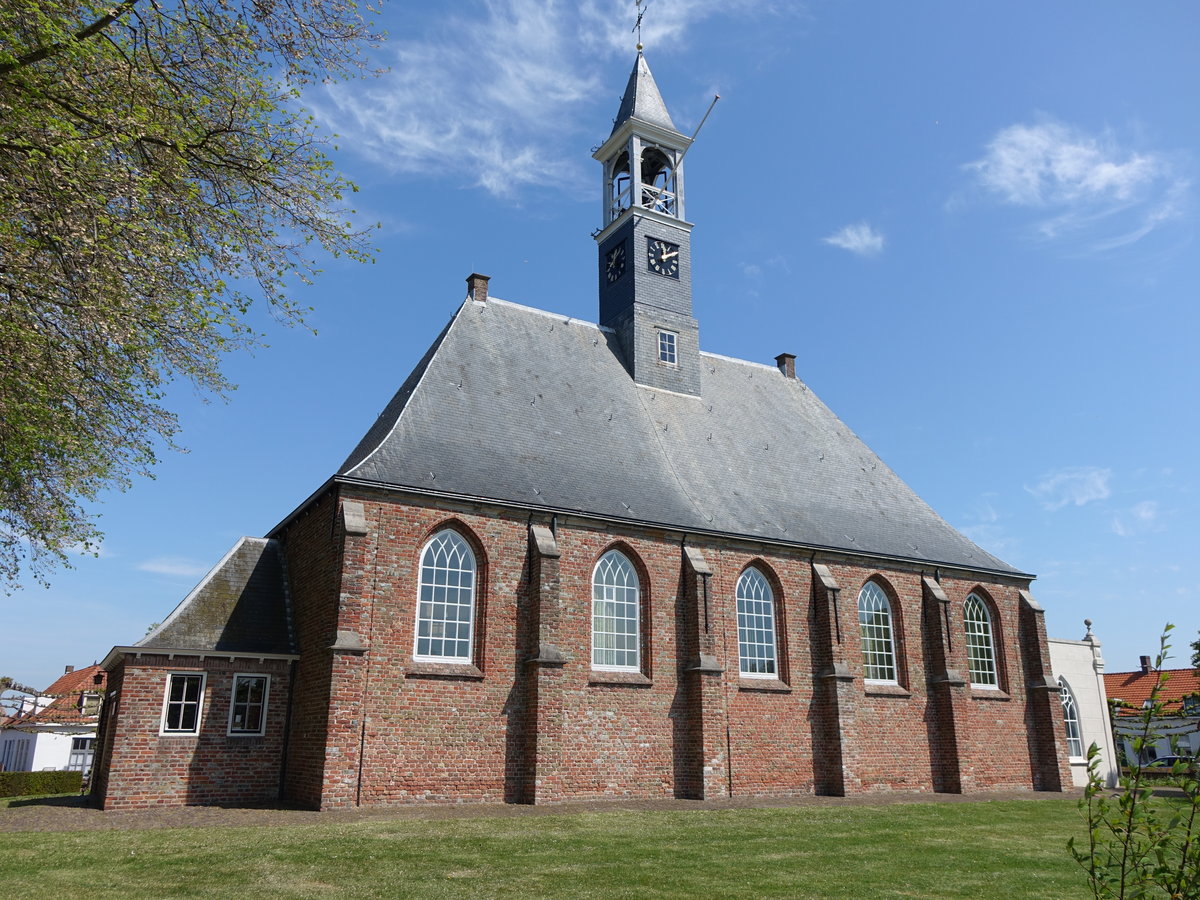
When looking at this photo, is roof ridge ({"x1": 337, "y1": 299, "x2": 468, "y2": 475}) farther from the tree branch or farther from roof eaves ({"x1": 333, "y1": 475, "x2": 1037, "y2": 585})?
the tree branch

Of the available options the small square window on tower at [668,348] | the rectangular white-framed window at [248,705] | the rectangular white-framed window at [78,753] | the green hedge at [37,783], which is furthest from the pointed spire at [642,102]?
the rectangular white-framed window at [78,753]

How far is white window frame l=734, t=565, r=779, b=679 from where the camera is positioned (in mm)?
20469

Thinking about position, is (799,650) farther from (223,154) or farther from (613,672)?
(223,154)

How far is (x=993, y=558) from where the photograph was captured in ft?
83.5

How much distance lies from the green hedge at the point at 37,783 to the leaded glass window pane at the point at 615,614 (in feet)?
58.6

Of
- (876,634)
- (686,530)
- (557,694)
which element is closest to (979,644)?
(876,634)

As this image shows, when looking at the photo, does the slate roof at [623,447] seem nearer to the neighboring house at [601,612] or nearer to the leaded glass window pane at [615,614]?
the neighboring house at [601,612]

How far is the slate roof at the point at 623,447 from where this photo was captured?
62.1ft

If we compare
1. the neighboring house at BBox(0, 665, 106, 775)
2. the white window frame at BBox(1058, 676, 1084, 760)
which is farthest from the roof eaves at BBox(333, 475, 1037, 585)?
the neighboring house at BBox(0, 665, 106, 775)

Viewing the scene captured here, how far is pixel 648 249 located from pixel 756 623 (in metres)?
11.3

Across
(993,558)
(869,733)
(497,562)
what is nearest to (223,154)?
(497,562)

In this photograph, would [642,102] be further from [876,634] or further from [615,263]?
[876,634]

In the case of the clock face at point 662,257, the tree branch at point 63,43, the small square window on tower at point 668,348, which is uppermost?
the clock face at point 662,257

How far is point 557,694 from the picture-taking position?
17297 mm
